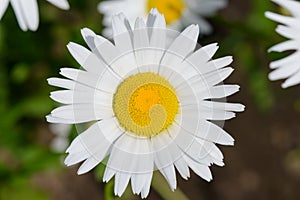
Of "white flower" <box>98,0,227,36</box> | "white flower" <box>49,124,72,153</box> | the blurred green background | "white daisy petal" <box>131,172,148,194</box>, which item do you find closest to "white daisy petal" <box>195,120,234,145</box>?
"white daisy petal" <box>131,172,148,194</box>

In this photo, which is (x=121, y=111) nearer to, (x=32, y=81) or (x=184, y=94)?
(x=184, y=94)

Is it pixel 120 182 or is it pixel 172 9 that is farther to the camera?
pixel 172 9

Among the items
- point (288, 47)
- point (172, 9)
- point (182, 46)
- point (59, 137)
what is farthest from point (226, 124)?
point (182, 46)

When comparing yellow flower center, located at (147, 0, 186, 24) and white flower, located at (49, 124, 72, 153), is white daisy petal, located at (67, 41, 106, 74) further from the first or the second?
white flower, located at (49, 124, 72, 153)

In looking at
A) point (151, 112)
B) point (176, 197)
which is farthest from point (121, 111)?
point (176, 197)

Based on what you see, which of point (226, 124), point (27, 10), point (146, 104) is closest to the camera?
point (146, 104)

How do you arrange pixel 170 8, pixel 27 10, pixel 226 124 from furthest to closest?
1. pixel 226 124
2. pixel 170 8
3. pixel 27 10

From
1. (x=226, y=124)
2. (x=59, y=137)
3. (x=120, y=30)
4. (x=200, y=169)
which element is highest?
(x=120, y=30)

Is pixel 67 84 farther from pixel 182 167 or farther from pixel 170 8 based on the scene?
pixel 170 8

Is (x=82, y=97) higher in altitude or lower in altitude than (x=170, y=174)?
higher
